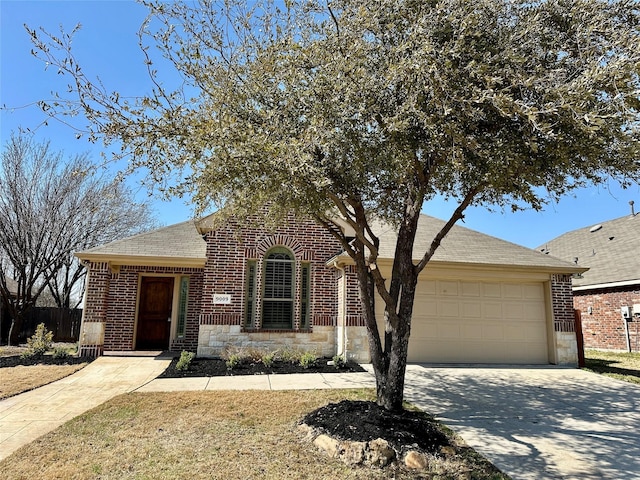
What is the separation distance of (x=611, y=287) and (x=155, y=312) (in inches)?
630

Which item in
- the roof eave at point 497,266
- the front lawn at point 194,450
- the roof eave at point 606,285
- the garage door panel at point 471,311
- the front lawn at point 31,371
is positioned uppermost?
the roof eave at point 497,266

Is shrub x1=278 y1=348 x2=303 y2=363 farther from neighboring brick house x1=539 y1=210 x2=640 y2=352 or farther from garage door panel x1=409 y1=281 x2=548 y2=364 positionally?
neighboring brick house x1=539 y1=210 x2=640 y2=352

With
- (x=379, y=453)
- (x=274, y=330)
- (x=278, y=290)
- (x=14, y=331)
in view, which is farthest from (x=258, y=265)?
(x=14, y=331)

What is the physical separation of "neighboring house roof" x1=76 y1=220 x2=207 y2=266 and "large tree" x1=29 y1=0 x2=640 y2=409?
5683mm

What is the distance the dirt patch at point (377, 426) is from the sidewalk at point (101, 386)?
219 centimetres

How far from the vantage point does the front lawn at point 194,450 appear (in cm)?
418

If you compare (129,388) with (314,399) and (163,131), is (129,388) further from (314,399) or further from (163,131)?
(163,131)

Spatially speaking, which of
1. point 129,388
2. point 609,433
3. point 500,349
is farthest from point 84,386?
point 500,349

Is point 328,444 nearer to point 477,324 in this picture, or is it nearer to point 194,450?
point 194,450

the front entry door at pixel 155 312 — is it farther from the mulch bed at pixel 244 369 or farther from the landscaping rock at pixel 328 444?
the landscaping rock at pixel 328 444

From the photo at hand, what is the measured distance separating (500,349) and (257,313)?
662 centimetres

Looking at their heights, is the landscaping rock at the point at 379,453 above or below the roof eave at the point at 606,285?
below

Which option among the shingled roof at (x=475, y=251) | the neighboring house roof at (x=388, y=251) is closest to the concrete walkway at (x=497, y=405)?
the neighboring house roof at (x=388, y=251)

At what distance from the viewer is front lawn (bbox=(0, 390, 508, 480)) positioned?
4184 millimetres
